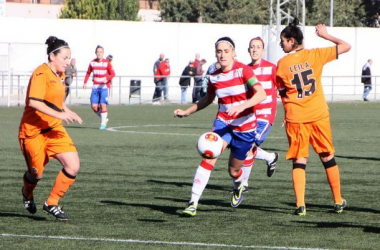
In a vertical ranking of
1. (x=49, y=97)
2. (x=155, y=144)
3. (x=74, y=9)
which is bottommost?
(x=155, y=144)

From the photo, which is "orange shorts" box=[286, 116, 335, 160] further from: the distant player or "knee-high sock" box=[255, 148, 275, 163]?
"knee-high sock" box=[255, 148, 275, 163]

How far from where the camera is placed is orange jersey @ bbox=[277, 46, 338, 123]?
9578 mm

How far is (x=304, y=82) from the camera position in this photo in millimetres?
9602

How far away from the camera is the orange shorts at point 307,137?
9.57 metres

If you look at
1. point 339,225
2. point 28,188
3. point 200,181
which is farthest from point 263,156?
point 28,188

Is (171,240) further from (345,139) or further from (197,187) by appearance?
(345,139)

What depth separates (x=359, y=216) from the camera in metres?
9.37

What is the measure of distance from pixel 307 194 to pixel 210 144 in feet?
8.59

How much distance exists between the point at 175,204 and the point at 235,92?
1733 mm

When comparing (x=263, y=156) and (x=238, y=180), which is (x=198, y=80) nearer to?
(x=263, y=156)

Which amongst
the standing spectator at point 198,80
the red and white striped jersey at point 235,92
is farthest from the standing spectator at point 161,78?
the red and white striped jersey at point 235,92

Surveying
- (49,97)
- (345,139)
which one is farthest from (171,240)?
(345,139)

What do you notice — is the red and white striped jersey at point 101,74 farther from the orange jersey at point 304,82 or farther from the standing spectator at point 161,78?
the standing spectator at point 161,78

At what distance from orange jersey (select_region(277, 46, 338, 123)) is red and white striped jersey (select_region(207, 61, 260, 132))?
427 millimetres
